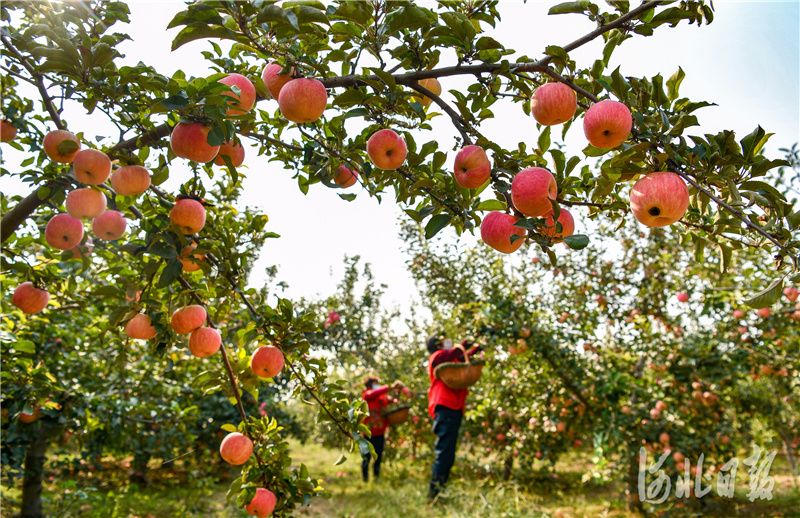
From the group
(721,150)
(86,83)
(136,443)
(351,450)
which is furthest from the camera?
(136,443)

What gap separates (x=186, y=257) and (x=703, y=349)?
4.67m

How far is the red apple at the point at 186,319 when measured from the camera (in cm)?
187

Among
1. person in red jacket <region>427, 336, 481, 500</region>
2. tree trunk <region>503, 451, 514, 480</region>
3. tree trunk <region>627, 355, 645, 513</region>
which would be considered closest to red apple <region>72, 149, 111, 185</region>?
person in red jacket <region>427, 336, 481, 500</region>

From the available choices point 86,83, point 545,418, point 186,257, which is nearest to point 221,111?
point 86,83

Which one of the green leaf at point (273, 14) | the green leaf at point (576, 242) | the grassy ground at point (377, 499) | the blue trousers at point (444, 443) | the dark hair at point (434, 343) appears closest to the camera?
the green leaf at point (273, 14)

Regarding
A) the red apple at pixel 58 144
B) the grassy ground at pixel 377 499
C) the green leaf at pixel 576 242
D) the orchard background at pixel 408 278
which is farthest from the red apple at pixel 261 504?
the grassy ground at pixel 377 499

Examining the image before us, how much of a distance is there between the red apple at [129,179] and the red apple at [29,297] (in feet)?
3.16

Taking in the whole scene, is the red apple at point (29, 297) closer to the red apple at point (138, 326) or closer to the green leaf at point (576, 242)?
the red apple at point (138, 326)

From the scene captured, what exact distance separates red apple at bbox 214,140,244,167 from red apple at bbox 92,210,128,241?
0.72 m

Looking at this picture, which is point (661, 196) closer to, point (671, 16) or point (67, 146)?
point (671, 16)

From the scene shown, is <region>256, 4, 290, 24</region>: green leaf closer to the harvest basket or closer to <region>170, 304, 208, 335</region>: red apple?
<region>170, 304, 208, 335</region>: red apple

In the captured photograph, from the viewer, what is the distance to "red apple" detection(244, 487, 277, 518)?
188 centimetres

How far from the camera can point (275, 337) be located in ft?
6.47

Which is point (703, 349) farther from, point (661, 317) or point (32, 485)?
point (32, 485)
